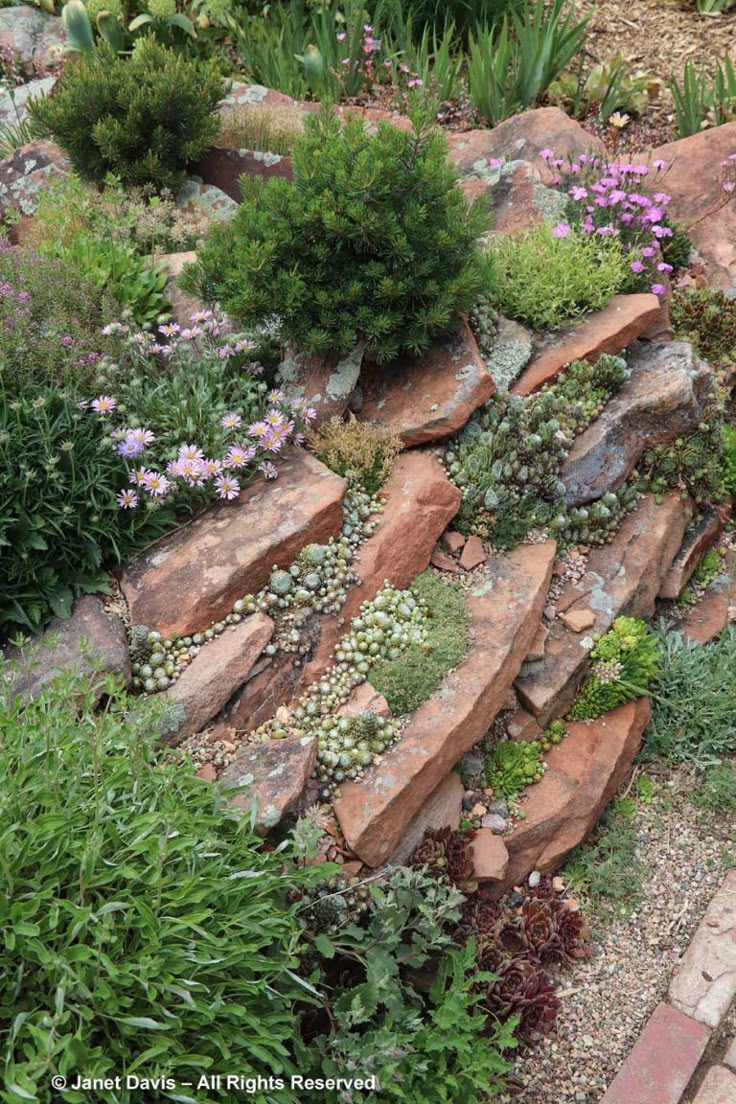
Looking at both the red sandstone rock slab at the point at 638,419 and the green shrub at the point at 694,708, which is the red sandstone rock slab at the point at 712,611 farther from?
the red sandstone rock slab at the point at 638,419

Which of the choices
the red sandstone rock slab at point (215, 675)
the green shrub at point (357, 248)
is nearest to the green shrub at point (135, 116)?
the green shrub at point (357, 248)

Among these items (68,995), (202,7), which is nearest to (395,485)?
(68,995)

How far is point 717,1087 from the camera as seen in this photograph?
3.47 meters

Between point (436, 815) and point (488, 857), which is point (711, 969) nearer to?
point (488, 857)

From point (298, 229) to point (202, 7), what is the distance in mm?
5367

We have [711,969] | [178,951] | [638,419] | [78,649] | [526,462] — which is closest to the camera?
[178,951]

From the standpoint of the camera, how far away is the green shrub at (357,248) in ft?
14.4

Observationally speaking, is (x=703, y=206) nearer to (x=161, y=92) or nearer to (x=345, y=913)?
(x=161, y=92)

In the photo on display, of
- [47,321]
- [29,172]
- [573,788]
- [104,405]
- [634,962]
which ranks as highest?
[29,172]

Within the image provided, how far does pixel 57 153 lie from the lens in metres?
6.61

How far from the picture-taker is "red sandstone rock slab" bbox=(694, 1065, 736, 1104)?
3434 millimetres

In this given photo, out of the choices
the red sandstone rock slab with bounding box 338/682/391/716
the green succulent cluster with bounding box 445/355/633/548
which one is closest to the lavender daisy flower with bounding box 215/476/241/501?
the red sandstone rock slab with bounding box 338/682/391/716

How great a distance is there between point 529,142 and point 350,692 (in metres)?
4.47

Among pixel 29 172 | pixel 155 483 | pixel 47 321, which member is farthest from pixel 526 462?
pixel 29 172
